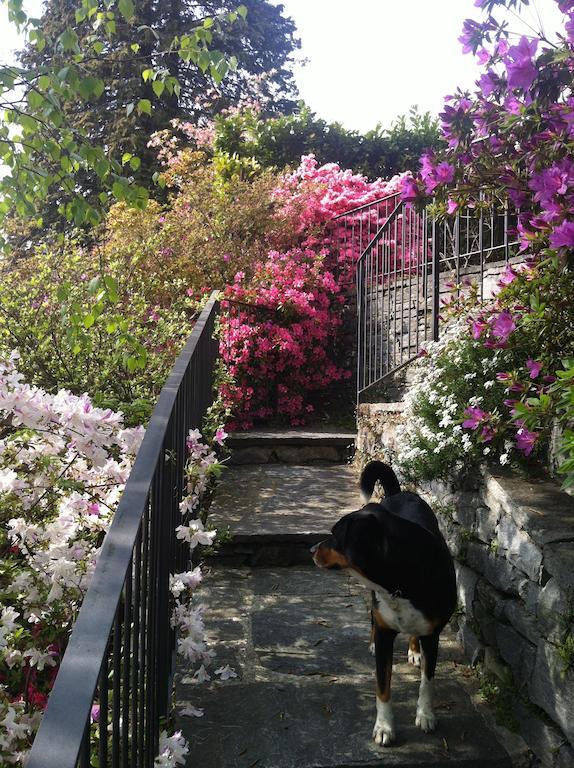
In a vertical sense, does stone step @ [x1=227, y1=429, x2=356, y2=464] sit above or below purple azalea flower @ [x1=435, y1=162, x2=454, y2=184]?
below

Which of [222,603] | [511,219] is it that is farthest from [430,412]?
[511,219]

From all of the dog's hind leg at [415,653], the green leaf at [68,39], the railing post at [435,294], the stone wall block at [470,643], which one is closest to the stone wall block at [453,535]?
the stone wall block at [470,643]

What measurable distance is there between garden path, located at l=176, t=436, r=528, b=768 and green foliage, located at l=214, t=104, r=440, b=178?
8666 mm

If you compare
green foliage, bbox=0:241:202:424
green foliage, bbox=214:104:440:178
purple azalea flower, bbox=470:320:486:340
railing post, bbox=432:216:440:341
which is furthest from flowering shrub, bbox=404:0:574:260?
green foliage, bbox=214:104:440:178

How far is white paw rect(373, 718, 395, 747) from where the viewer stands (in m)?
2.55

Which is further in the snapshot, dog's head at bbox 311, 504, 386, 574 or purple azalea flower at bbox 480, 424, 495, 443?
purple azalea flower at bbox 480, 424, 495, 443

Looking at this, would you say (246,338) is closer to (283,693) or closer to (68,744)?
(283,693)

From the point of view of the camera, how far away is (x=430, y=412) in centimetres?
388

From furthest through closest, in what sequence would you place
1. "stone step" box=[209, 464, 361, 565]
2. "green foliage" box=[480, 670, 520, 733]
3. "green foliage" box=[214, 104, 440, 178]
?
1. "green foliage" box=[214, 104, 440, 178]
2. "stone step" box=[209, 464, 361, 565]
3. "green foliage" box=[480, 670, 520, 733]

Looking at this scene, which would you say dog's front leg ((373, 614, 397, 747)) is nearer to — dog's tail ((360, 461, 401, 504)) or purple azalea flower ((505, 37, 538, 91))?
dog's tail ((360, 461, 401, 504))

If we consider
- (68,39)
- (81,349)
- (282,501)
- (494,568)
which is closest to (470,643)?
(494,568)

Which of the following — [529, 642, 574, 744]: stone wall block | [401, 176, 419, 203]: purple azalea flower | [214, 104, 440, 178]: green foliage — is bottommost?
[529, 642, 574, 744]: stone wall block

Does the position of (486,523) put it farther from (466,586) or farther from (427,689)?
(427,689)

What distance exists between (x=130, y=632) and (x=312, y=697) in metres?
1.51
